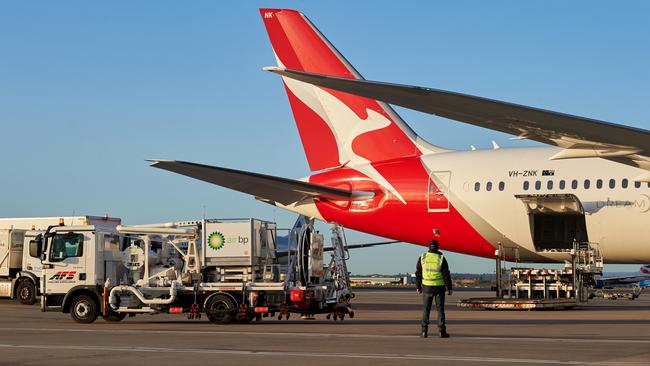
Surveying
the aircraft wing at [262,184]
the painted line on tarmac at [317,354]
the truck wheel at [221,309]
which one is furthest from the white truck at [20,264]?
the painted line on tarmac at [317,354]

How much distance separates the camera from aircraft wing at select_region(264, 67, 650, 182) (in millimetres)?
16422

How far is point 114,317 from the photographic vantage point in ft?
72.6

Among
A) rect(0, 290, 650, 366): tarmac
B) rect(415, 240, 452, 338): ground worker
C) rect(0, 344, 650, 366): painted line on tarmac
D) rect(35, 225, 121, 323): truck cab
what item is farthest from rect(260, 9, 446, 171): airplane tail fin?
rect(0, 344, 650, 366): painted line on tarmac

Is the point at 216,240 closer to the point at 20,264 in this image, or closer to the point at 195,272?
the point at 195,272

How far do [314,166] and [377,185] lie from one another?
293cm

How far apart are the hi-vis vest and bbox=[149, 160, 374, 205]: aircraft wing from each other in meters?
8.29

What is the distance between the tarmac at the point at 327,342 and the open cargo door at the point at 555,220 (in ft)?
19.3

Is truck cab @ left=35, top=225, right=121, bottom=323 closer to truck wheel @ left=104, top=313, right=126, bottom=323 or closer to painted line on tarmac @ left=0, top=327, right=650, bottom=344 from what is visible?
truck wheel @ left=104, top=313, right=126, bottom=323

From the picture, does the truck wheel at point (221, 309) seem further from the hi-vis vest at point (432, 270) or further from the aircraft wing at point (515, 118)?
the aircraft wing at point (515, 118)

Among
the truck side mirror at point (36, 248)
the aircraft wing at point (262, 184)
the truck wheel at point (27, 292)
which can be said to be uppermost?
the aircraft wing at point (262, 184)

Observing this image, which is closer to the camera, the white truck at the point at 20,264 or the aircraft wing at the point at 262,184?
the aircraft wing at the point at 262,184

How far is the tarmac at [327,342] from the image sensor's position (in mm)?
12570

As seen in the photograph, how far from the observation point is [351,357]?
12.9 meters

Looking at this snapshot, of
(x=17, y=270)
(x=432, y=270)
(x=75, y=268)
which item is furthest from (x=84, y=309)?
(x=17, y=270)
